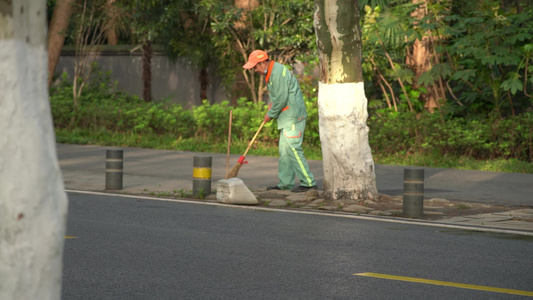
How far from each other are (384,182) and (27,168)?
10.9m

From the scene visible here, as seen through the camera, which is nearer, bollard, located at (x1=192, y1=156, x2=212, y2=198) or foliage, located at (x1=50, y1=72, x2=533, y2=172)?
bollard, located at (x1=192, y1=156, x2=212, y2=198)

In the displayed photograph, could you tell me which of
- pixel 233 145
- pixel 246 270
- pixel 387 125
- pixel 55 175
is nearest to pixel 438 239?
pixel 246 270

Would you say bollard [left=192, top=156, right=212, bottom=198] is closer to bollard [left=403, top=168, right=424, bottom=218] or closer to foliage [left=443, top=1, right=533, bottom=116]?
bollard [left=403, top=168, right=424, bottom=218]

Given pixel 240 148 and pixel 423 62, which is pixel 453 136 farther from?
pixel 240 148

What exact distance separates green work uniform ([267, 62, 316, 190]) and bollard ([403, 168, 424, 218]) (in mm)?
2258

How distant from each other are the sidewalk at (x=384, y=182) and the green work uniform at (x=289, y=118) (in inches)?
24.3

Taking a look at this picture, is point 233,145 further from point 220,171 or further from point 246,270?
point 246,270

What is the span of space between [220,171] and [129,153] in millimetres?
3680

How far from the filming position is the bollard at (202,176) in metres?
12.5

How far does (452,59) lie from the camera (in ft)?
60.5

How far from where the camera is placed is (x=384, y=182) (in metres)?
14.4

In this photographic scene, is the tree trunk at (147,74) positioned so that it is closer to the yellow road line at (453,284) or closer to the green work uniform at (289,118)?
the green work uniform at (289,118)

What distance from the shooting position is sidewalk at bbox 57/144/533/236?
1116 cm

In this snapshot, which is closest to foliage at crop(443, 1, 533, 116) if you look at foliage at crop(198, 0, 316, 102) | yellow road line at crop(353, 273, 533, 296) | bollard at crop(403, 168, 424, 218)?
foliage at crop(198, 0, 316, 102)
